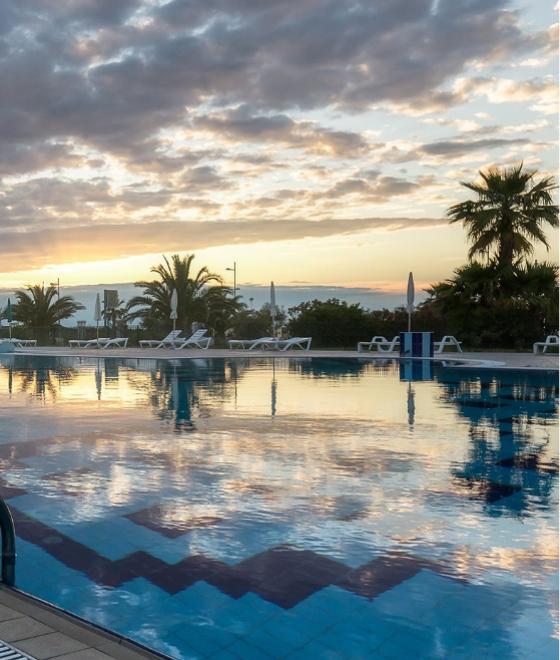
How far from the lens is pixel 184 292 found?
33.7 meters

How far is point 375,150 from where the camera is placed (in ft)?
72.1

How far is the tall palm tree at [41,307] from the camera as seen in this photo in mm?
40375

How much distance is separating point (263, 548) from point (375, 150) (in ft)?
63.2

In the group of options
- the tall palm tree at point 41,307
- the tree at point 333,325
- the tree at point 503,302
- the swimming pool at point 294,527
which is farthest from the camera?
the tall palm tree at point 41,307

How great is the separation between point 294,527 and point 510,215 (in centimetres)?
2283

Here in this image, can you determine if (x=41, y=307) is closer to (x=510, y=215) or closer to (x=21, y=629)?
(x=510, y=215)

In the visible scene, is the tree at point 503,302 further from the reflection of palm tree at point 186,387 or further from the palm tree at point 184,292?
the palm tree at point 184,292

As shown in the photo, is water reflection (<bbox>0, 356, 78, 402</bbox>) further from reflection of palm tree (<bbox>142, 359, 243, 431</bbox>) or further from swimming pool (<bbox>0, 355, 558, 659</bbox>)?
swimming pool (<bbox>0, 355, 558, 659</bbox>)

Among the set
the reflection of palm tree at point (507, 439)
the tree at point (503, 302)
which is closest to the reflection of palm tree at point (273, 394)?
the reflection of palm tree at point (507, 439)

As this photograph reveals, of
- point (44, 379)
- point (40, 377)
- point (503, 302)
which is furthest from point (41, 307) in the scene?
point (503, 302)

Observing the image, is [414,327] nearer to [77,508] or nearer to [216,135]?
[216,135]

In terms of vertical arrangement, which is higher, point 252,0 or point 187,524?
point 252,0

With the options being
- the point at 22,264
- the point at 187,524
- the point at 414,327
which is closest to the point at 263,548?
the point at 187,524

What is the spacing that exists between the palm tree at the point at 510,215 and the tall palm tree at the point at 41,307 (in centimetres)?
2444
